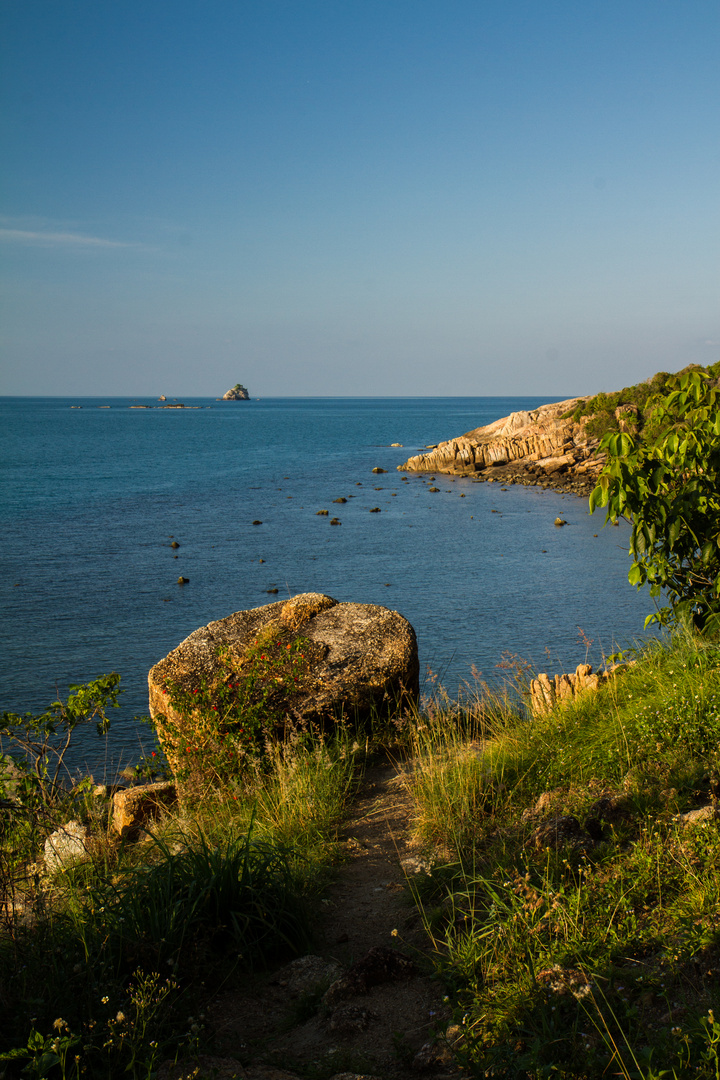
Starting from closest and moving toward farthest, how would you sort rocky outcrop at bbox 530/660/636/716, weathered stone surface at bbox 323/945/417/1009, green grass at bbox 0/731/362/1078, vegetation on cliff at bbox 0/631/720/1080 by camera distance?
vegetation on cliff at bbox 0/631/720/1080 → green grass at bbox 0/731/362/1078 → weathered stone surface at bbox 323/945/417/1009 → rocky outcrop at bbox 530/660/636/716

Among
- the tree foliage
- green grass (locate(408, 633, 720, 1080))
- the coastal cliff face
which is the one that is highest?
the coastal cliff face

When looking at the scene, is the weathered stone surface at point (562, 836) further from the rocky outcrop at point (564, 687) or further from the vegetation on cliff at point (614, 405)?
the vegetation on cliff at point (614, 405)

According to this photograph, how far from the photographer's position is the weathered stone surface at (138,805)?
7871mm

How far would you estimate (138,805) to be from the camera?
26.5 ft

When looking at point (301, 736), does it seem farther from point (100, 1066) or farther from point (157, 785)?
point (100, 1066)

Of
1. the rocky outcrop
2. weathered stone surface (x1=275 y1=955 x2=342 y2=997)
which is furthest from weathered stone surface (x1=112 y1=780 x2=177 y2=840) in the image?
the rocky outcrop

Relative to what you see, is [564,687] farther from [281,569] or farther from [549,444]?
[549,444]

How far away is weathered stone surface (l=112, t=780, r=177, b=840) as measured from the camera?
310 inches

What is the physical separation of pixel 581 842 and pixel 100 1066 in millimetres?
2922

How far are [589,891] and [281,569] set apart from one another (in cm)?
2608

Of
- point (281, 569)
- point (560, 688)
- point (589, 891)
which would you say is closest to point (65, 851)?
point (589, 891)

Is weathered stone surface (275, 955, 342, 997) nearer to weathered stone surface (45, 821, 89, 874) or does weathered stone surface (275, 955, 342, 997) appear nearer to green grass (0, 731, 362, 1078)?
green grass (0, 731, 362, 1078)

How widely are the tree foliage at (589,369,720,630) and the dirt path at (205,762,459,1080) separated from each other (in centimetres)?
389

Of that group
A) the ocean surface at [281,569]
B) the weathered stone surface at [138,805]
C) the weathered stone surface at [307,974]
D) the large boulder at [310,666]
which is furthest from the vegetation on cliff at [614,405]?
the weathered stone surface at [307,974]
